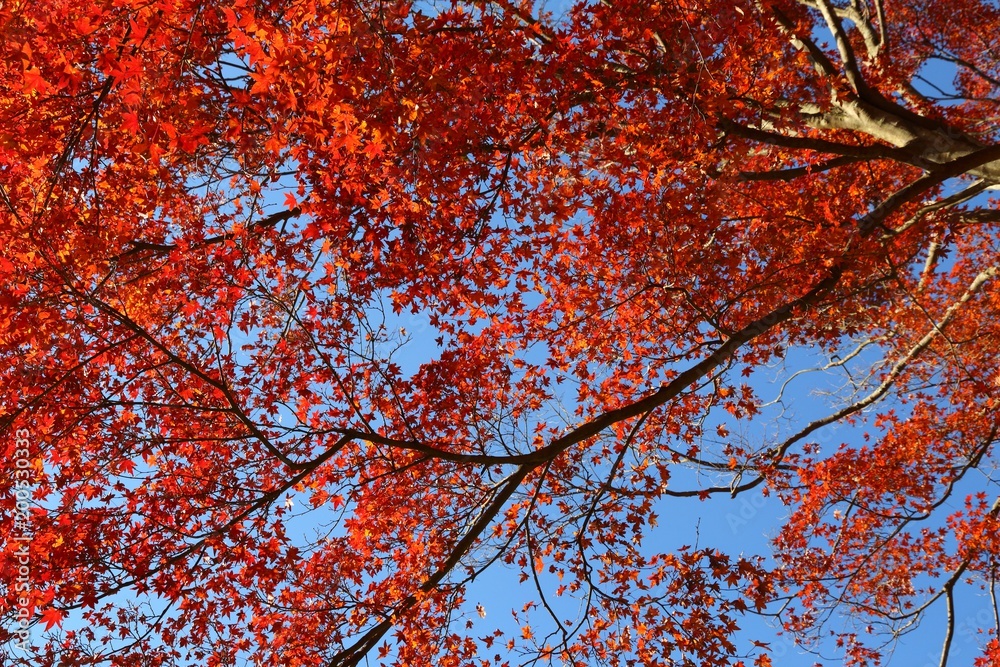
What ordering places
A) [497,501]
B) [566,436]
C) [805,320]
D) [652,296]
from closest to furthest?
[566,436] → [497,501] → [652,296] → [805,320]

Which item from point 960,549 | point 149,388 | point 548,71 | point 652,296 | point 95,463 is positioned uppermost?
point 548,71

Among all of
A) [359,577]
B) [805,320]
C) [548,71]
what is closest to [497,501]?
[359,577]

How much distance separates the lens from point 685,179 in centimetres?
746

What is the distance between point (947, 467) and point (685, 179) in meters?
6.25

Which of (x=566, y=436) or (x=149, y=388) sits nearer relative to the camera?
(x=566, y=436)

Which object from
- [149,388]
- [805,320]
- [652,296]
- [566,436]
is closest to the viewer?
[566,436]

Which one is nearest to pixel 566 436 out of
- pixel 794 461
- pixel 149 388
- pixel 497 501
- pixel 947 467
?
pixel 497 501

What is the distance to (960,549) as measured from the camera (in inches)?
364

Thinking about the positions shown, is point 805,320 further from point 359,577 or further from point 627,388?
point 359,577

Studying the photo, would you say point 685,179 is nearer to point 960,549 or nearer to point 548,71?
point 548,71

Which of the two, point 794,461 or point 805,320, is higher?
point 805,320

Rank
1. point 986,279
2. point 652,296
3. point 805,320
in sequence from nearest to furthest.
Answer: point 652,296
point 986,279
point 805,320

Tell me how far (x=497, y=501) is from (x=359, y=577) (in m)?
2.43

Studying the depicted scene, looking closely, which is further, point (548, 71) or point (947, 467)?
point (947, 467)
